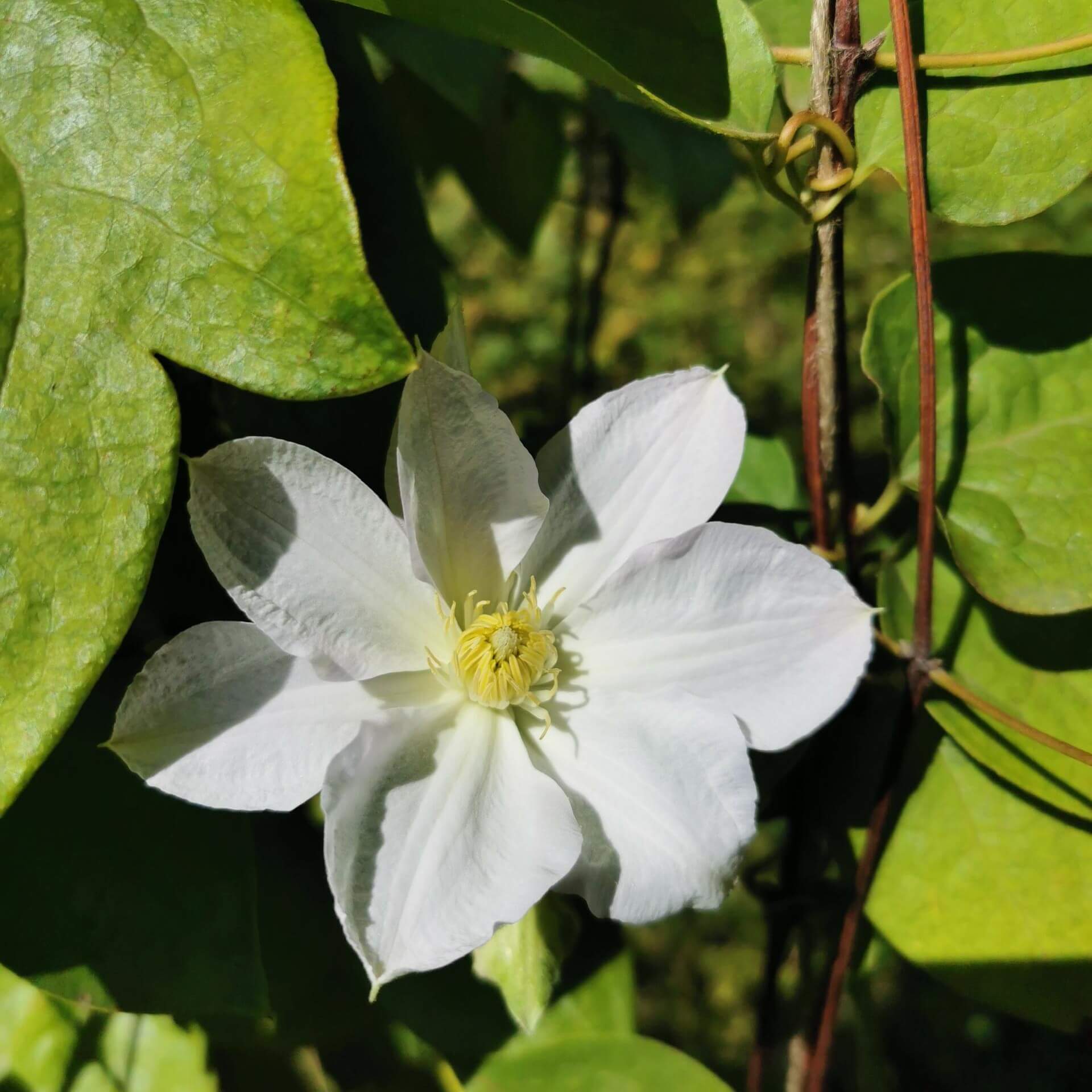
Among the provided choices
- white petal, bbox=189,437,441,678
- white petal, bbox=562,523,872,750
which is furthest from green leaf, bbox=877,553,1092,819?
white petal, bbox=189,437,441,678

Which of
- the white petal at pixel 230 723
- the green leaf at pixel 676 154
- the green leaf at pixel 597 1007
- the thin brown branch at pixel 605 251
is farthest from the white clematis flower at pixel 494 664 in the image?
the thin brown branch at pixel 605 251

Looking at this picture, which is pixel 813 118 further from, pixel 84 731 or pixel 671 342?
pixel 671 342

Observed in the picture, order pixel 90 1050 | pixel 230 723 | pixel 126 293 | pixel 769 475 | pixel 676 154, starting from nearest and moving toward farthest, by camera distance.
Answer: pixel 126 293, pixel 230 723, pixel 90 1050, pixel 769 475, pixel 676 154

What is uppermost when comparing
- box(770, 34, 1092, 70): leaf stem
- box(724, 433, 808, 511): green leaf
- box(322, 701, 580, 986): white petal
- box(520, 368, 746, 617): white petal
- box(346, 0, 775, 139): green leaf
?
box(346, 0, 775, 139): green leaf

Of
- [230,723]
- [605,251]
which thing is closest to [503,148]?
[605,251]

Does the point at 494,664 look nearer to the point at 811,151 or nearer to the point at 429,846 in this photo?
the point at 429,846

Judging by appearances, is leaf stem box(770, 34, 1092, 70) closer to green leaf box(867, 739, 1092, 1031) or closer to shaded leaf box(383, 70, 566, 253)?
green leaf box(867, 739, 1092, 1031)

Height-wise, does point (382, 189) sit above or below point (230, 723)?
above
